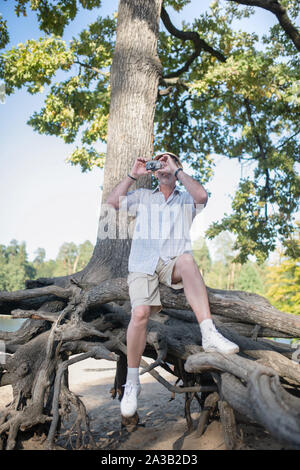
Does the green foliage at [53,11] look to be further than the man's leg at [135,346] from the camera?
Yes

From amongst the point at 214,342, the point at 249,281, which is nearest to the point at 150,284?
the point at 214,342

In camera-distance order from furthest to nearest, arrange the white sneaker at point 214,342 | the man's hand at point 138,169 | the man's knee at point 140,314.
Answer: the man's hand at point 138,169 → the man's knee at point 140,314 → the white sneaker at point 214,342

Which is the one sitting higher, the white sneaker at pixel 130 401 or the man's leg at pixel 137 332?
the man's leg at pixel 137 332

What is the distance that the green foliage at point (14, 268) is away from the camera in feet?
218

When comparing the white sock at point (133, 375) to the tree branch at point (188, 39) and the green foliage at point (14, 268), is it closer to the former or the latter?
the tree branch at point (188, 39)

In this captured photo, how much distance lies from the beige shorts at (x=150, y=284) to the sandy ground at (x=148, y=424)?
1299 mm

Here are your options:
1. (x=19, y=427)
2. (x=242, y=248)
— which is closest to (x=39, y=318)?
(x=19, y=427)

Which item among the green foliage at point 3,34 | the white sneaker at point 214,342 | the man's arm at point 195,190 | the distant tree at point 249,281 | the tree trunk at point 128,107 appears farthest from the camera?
the distant tree at point 249,281

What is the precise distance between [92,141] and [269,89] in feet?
16.8

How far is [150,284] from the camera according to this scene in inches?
133

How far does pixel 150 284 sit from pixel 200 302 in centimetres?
47

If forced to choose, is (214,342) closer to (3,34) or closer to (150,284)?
(150,284)

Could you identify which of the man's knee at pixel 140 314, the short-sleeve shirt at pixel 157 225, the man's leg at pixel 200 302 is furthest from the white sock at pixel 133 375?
the short-sleeve shirt at pixel 157 225

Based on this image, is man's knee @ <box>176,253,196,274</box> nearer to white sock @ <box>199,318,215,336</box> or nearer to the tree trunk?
white sock @ <box>199,318,215,336</box>
